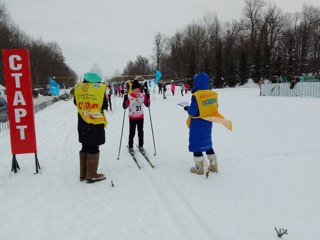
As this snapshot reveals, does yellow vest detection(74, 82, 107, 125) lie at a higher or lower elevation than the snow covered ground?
higher

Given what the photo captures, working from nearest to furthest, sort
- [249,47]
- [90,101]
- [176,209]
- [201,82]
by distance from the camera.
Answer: [176,209] < [90,101] < [201,82] < [249,47]

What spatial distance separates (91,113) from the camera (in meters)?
4.58

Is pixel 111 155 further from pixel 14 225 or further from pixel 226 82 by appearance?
pixel 226 82

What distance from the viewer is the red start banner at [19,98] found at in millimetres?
4887

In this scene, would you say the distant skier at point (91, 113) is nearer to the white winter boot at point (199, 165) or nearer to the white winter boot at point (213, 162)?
the white winter boot at point (199, 165)

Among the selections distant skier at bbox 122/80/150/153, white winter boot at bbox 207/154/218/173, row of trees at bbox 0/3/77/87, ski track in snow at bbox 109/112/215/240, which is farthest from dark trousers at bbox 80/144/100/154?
row of trees at bbox 0/3/77/87

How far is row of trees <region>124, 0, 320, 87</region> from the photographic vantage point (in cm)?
4550

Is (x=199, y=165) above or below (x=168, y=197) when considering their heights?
above

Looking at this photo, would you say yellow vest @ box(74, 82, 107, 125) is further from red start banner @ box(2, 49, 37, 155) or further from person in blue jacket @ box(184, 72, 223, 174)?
person in blue jacket @ box(184, 72, 223, 174)

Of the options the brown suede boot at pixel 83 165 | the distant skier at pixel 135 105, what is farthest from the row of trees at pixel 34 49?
the brown suede boot at pixel 83 165

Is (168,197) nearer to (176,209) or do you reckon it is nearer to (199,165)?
(176,209)

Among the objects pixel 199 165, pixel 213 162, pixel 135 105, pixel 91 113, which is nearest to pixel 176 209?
pixel 199 165

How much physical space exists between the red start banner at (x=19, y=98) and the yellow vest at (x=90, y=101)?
1203 millimetres

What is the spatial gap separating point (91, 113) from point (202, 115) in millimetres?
1900
